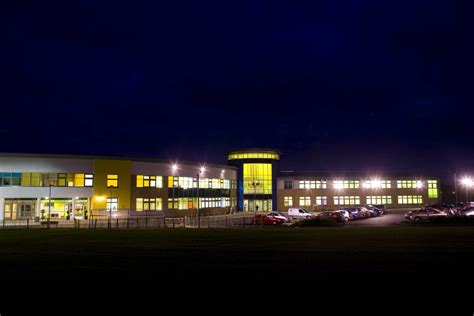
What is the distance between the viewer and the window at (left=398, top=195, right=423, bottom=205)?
271ft

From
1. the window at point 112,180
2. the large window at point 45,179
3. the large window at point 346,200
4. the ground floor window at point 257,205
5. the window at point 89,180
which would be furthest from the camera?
the large window at point 346,200

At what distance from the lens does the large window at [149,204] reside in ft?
184

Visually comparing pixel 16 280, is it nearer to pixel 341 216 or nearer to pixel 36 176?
pixel 341 216

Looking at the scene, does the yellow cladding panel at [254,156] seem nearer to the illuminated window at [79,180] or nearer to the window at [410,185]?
the window at [410,185]

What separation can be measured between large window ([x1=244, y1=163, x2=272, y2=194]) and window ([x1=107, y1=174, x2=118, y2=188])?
3047 cm

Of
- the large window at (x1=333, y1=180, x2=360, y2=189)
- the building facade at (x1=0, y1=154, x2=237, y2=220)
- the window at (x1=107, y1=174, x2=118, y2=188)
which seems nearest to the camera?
the building facade at (x1=0, y1=154, x2=237, y2=220)

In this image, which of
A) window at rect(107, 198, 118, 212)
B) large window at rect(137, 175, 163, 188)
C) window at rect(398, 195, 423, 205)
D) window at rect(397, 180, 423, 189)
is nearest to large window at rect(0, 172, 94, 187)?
window at rect(107, 198, 118, 212)

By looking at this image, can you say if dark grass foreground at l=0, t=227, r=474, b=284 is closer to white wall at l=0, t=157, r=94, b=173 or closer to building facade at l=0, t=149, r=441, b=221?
building facade at l=0, t=149, r=441, b=221

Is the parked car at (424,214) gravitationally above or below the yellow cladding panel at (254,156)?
below

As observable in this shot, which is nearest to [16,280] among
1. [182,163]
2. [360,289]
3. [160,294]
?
[160,294]

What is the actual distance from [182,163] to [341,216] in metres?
26.1

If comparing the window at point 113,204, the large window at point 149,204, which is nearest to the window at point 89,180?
the window at point 113,204

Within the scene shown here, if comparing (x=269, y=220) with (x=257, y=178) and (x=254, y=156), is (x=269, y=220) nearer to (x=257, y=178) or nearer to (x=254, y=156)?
(x=257, y=178)

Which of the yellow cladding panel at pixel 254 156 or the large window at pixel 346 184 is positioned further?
the large window at pixel 346 184
